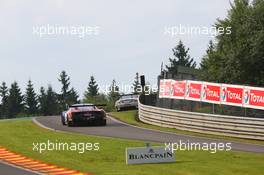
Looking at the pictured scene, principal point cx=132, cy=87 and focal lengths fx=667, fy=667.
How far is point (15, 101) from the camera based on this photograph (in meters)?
140

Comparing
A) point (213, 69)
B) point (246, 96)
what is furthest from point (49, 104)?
point (246, 96)

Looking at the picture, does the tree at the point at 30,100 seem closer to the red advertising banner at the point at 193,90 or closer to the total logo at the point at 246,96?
the red advertising banner at the point at 193,90

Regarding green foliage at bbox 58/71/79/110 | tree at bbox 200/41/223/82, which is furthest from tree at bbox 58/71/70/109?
tree at bbox 200/41/223/82

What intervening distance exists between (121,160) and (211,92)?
42.1 ft

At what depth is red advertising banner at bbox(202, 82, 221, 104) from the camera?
1179 inches

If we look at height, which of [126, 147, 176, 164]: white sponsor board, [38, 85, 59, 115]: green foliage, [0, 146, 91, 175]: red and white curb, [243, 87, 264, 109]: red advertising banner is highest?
[243, 87, 264, 109]: red advertising banner

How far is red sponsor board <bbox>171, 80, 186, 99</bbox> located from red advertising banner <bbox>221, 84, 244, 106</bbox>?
12.9ft

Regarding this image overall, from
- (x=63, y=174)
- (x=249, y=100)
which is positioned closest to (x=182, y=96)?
(x=249, y=100)

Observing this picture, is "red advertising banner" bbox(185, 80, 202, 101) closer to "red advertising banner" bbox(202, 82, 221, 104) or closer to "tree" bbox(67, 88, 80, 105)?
"red advertising banner" bbox(202, 82, 221, 104)

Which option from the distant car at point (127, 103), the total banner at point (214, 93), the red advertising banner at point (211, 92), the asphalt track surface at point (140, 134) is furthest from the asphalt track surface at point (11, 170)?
the distant car at point (127, 103)

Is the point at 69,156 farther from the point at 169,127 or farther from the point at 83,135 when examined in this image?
the point at 169,127

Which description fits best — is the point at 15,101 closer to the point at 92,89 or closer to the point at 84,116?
the point at 92,89

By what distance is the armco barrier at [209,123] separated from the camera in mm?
25875

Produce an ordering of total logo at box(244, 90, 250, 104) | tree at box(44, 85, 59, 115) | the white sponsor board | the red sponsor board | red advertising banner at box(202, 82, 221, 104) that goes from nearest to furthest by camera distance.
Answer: the white sponsor board
total logo at box(244, 90, 250, 104)
red advertising banner at box(202, 82, 221, 104)
the red sponsor board
tree at box(44, 85, 59, 115)
